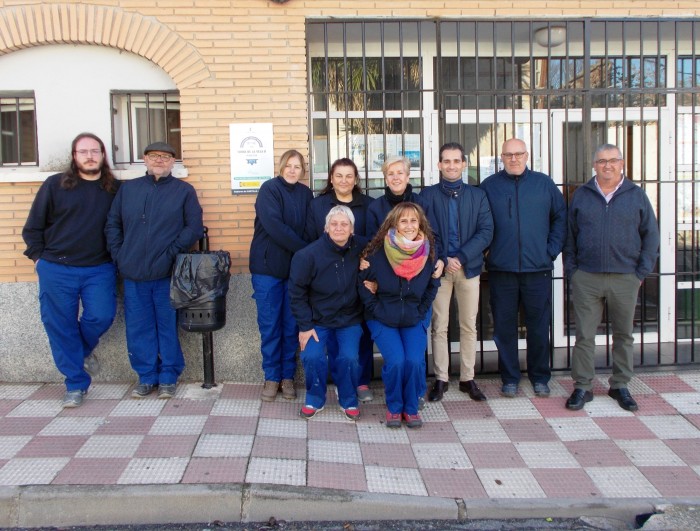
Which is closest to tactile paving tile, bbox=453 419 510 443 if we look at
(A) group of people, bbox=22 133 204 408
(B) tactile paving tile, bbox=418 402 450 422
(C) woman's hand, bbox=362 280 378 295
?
(B) tactile paving tile, bbox=418 402 450 422

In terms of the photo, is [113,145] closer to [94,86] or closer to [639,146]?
[94,86]

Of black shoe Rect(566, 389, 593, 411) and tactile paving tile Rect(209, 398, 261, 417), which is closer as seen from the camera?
tactile paving tile Rect(209, 398, 261, 417)

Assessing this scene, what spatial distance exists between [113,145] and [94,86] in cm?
52

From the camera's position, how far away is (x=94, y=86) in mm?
5695

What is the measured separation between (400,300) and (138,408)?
88.1 inches

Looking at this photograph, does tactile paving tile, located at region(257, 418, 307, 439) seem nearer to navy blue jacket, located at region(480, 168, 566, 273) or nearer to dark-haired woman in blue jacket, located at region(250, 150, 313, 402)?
dark-haired woman in blue jacket, located at region(250, 150, 313, 402)

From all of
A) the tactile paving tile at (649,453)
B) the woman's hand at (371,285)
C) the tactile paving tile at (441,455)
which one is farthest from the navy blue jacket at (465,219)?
the tactile paving tile at (649,453)

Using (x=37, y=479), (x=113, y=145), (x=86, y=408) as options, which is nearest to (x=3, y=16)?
(x=113, y=145)

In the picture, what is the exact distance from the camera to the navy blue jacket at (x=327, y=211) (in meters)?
5.08

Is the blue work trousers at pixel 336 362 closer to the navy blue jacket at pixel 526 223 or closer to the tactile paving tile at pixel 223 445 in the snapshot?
the tactile paving tile at pixel 223 445

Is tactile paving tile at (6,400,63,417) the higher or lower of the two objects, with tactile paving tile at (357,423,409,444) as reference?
higher

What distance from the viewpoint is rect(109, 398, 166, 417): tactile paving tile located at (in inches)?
198

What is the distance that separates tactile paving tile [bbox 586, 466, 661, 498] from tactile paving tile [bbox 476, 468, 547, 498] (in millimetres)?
396

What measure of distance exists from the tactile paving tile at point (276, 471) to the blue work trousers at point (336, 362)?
75cm
